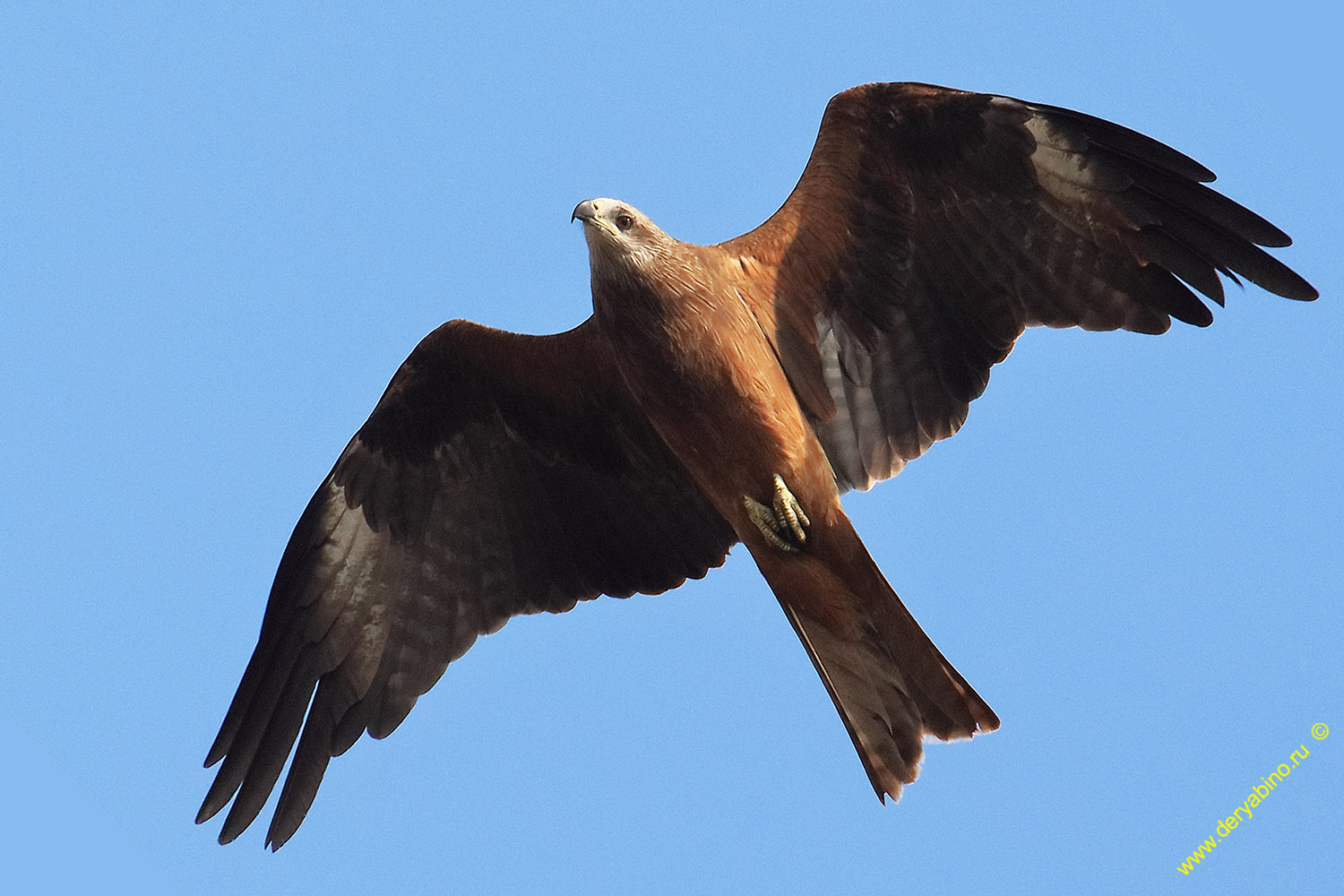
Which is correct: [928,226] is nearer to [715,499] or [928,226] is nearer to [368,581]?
[715,499]

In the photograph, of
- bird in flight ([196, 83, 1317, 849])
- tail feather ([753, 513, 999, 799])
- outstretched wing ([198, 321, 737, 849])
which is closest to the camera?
tail feather ([753, 513, 999, 799])

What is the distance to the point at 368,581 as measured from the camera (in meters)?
9.34

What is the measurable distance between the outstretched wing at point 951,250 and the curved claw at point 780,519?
23.9 inches

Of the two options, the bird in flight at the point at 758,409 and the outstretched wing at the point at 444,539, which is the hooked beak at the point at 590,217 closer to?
the bird in flight at the point at 758,409

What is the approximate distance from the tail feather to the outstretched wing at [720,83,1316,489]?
0.66 m

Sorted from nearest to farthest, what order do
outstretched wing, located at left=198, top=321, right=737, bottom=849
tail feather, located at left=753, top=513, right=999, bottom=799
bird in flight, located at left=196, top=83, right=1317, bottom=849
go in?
tail feather, located at left=753, top=513, right=999, bottom=799 → bird in flight, located at left=196, top=83, right=1317, bottom=849 → outstretched wing, located at left=198, top=321, right=737, bottom=849

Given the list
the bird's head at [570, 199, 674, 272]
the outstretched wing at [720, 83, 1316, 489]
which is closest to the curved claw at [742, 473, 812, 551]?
the outstretched wing at [720, 83, 1316, 489]

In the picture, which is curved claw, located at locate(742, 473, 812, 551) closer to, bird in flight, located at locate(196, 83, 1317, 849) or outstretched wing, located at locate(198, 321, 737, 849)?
bird in flight, located at locate(196, 83, 1317, 849)

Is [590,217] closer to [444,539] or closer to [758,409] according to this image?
[758,409]

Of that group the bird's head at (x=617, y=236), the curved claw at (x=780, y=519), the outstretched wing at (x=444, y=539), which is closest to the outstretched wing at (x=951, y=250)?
the bird's head at (x=617, y=236)

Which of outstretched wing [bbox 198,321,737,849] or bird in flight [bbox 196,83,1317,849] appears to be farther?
outstretched wing [bbox 198,321,737,849]

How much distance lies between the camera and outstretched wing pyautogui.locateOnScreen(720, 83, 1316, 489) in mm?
8062

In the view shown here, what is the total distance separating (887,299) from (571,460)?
189 centimetres

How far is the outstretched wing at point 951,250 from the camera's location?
26.5 ft
